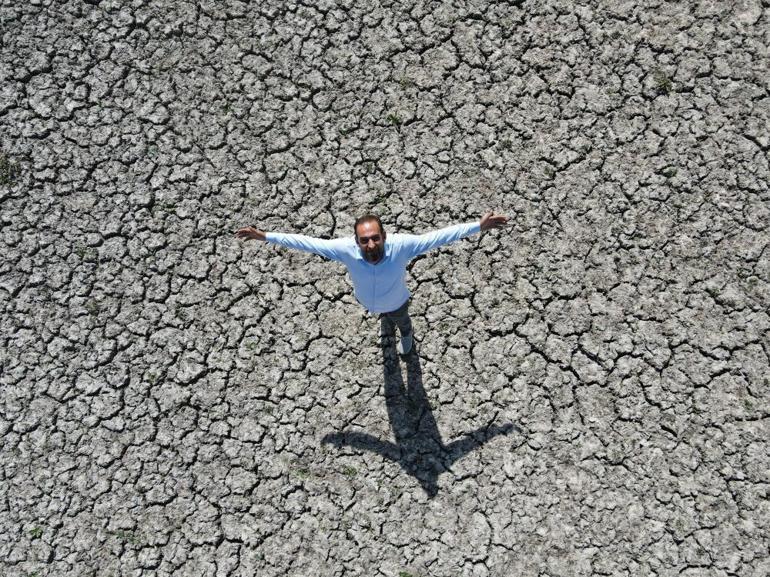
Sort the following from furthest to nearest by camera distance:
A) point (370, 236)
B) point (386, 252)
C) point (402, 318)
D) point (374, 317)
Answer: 1. point (374, 317)
2. point (402, 318)
3. point (386, 252)
4. point (370, 236)

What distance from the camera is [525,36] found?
5000mm

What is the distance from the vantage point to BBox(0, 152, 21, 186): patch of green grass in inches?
195

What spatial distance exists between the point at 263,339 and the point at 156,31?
7.95ft

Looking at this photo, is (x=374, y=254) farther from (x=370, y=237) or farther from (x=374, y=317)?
(x=374, y=317)

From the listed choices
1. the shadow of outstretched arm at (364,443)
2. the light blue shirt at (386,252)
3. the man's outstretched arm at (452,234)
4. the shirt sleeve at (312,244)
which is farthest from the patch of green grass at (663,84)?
the shadow of outstretched arm at (364,443)

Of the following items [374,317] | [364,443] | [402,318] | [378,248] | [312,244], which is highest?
[378,248]

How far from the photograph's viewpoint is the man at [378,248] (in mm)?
3670

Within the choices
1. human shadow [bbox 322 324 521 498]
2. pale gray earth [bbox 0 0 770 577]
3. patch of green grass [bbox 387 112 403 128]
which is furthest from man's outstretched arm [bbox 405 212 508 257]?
patch of green grass [bbox 387 112 403 128]

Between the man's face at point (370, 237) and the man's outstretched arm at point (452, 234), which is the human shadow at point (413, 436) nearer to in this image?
the man's outstretched arm at point (452, 234)

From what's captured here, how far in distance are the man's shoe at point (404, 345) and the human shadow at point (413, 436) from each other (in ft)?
0.13

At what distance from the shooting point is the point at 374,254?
3689 millimetres

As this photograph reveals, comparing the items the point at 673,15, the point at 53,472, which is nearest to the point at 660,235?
the point at 673,15

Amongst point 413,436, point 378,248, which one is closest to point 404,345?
point 413,436

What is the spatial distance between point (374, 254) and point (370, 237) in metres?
0.10
